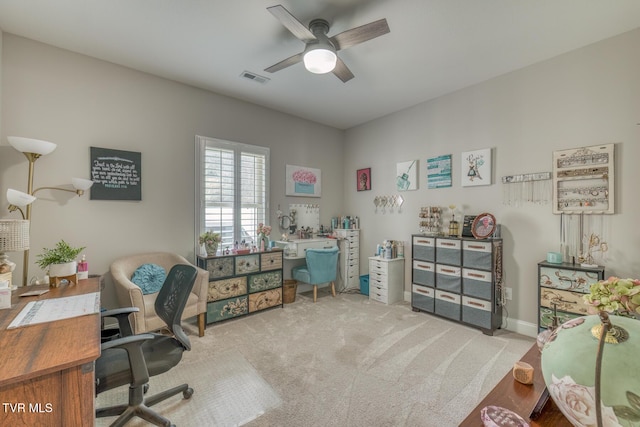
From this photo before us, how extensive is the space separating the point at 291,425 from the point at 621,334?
1.76 m

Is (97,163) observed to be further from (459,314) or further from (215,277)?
(459,314)

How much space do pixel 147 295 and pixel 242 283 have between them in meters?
1.04

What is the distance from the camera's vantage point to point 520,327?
308 cm

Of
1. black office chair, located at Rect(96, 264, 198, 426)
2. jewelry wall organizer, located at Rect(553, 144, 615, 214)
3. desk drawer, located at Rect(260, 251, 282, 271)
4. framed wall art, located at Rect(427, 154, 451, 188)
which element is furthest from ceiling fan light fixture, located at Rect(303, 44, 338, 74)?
jewelry wall organizer, located at Rect(553, 144, 615, 214)

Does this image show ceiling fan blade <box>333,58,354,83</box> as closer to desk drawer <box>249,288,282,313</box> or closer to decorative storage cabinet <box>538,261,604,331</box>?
decorative storage cabinet <box>538,261,604,331</box>

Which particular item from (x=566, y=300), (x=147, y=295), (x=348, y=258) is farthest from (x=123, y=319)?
(x=566, y=300)

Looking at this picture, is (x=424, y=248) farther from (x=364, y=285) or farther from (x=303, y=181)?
(x=303, y=181)

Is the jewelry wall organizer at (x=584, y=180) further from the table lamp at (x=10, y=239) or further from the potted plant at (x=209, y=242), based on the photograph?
the table lamp at (x=10, y=239)

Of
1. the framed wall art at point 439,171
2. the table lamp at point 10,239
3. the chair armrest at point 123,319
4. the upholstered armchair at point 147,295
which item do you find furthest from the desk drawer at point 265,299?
the framed wall art at point 439,171

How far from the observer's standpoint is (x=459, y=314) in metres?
3.27

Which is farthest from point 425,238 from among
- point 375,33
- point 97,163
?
point 97,163

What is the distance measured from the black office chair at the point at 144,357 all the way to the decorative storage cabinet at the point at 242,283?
124cm

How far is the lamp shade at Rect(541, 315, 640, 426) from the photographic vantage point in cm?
68

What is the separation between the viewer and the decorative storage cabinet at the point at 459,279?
10.00 ft
